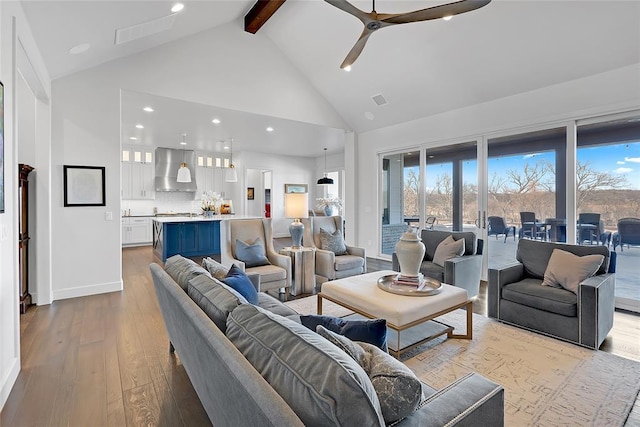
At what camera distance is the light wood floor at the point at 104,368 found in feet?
5.97

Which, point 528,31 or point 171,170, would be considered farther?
point 171,170

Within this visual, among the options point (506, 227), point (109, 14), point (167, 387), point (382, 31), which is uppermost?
point (382, 31)

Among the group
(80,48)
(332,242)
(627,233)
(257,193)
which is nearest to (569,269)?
(627,233)

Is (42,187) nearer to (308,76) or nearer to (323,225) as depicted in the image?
(323,225)

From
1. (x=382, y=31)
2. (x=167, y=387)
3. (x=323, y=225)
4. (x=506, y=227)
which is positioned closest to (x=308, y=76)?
(x=382, y=31)

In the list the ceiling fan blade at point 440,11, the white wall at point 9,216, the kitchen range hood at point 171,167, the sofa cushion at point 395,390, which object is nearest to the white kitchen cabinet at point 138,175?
the kitchen range hood at point 171,167

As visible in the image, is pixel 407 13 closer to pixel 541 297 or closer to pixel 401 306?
pixel 401 306

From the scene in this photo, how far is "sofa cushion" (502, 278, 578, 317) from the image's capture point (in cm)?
267

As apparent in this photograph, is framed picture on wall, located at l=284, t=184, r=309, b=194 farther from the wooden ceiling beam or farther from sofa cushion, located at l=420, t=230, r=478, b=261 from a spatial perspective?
sofa cushion, located at l=420, t=230, r=478, b=261

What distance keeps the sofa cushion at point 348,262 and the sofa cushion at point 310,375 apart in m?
3.30

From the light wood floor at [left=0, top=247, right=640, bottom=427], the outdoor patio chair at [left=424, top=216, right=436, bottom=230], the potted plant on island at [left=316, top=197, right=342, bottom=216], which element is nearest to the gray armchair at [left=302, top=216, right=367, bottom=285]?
the light wood floor at [left=0, top=247, right=640, bottom=427]

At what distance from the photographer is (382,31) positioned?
4.33 m

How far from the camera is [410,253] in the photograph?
9.00 ft

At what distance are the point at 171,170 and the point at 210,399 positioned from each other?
8356 mm
